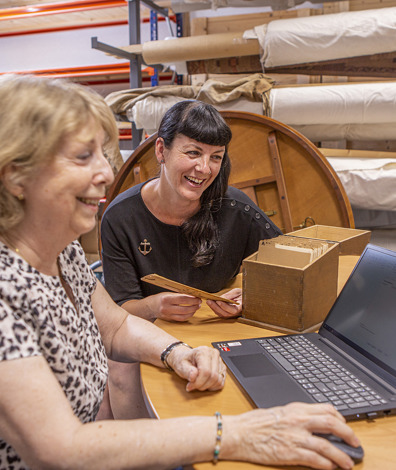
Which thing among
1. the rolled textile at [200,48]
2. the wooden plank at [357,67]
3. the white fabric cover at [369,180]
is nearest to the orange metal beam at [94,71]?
the rolled textile at [200,48]

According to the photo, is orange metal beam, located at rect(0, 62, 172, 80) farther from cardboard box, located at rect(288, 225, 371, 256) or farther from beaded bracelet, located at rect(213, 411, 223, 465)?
beaded bracelet, located at rect(213, 411, 223, 465)

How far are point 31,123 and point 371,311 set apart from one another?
80 centimetres

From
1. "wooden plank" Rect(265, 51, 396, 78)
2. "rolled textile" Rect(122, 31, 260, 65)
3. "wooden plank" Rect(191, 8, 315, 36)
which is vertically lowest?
"wooden plank" Rect(265, 51, 396, 78)

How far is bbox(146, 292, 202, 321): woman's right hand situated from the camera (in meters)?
1.31

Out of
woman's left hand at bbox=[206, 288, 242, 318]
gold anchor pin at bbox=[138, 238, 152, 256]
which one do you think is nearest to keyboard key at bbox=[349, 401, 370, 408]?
woman's left hand at bbox=[206, 288, 242, 318]

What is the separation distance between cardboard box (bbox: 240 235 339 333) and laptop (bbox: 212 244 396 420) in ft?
0.19

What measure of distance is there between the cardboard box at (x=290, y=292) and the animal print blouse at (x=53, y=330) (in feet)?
1.42

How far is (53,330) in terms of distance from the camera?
0.85m

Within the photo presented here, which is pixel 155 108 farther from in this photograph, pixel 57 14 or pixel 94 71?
pixel 94 71

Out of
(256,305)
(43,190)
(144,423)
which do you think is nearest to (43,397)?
(144,423)

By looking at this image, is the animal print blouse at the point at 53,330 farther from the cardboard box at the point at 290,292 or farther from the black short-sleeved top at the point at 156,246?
the black short-sleeved top at the point at 156,246

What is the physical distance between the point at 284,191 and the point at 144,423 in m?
1.92

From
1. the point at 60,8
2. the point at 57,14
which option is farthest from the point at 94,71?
the point at 60,8

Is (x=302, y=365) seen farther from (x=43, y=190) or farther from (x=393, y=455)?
(x=43, y=190)
